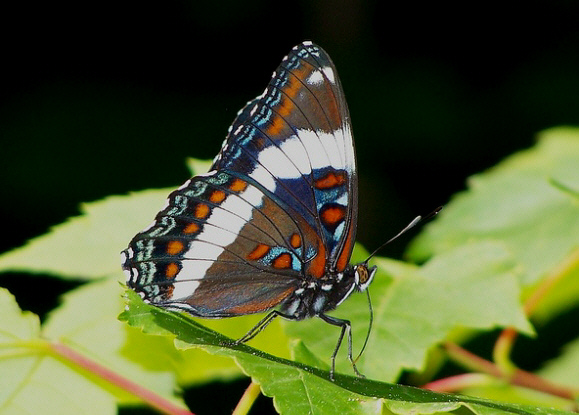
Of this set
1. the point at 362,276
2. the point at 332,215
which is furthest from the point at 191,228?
the point at 362,276

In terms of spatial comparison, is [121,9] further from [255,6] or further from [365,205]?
[365,205]

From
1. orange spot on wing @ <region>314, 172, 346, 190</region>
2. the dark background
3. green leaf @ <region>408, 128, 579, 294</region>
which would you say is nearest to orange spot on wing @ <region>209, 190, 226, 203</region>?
orange spot on wing @ <region>314, 172, 346, 190</region>

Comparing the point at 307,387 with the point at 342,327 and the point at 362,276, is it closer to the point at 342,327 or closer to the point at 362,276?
the point at 342,327

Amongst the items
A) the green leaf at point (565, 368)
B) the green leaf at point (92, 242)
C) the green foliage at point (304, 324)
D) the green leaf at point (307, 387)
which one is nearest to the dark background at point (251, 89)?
the green leaf at point (565, 368)

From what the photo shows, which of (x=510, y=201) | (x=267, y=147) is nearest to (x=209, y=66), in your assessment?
(x=510, y=201)

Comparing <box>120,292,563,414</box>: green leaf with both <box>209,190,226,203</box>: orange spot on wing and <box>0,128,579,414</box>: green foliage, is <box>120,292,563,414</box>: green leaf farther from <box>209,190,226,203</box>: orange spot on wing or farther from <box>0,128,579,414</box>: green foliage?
<box>209,190,226,203</box>: orange spot on wing
